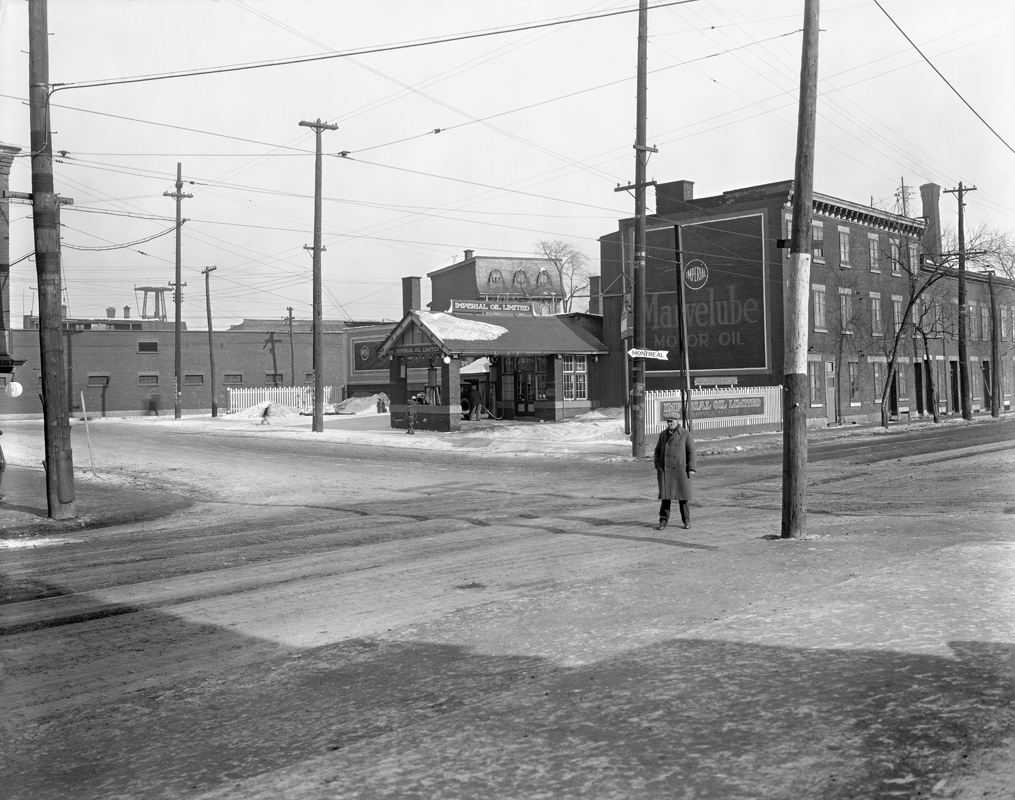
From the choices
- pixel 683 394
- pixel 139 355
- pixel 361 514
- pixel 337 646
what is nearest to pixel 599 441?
pixel 683 394

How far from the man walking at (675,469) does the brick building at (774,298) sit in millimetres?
24314

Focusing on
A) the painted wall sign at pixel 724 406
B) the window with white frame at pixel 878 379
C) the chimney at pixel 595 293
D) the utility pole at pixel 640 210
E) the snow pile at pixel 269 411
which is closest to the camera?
the utility pole at pixel 640 210

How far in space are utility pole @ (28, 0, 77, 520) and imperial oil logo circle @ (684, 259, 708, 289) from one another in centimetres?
3082

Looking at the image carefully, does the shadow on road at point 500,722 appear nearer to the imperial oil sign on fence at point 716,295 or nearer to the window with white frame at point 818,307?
the imperial oil sign on fence at point 716,295

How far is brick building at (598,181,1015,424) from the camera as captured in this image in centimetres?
3912

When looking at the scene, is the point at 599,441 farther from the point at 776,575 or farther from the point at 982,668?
the point at 982,668

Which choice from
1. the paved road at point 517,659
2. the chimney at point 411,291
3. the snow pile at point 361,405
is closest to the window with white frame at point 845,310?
the chimney at point 411,291

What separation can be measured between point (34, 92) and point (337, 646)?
39.0 ft

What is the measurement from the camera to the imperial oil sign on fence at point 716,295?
39219 millimetres

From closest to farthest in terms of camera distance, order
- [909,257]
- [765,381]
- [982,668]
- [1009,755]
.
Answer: [1009,755], [982,668], [765,381], [909,257]

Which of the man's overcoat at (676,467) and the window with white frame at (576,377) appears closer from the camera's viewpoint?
the man's overcoat at (676,467)

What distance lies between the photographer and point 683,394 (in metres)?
27.5

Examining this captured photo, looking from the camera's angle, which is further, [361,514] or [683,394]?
[683,394]

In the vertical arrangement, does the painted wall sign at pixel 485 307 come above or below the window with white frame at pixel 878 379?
above
